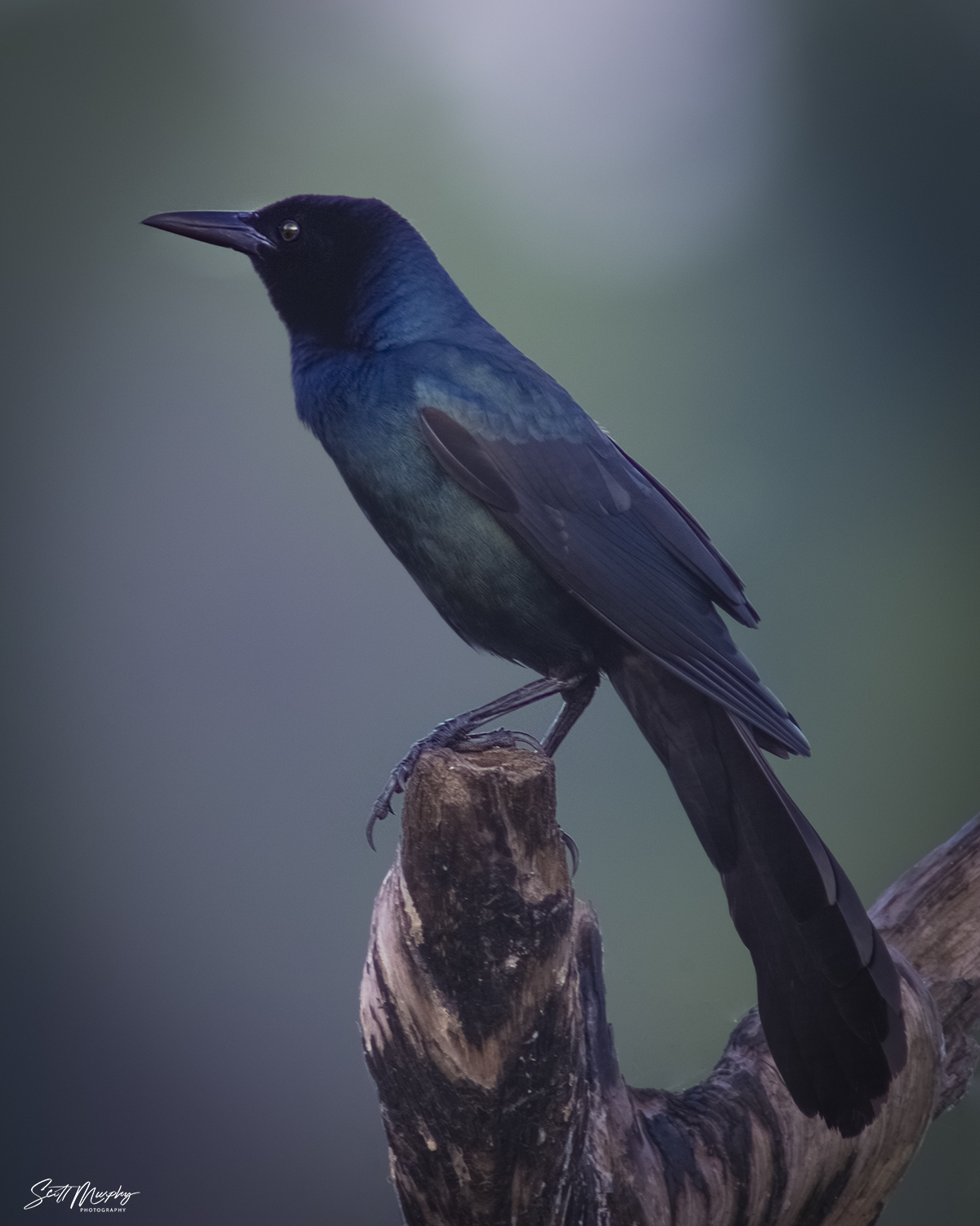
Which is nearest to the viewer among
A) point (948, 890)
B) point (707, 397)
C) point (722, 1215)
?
point (722, 1215)

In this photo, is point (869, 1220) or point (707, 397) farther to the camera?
point (707, 397)

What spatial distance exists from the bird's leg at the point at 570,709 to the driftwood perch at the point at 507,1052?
0.39 meters

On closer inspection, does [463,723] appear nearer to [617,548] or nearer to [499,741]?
[499,741]

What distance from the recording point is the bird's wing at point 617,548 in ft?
5.69

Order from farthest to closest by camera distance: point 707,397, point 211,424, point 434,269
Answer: point 707,397
point 211,424
point 434,269

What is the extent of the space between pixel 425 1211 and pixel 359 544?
143 cm

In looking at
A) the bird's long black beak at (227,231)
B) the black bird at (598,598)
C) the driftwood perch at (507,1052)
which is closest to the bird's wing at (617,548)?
the black bird at (598,598)

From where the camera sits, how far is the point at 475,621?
1.83 meters

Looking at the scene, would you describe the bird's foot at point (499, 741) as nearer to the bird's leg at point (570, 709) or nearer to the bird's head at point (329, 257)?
the bird's leg at point (570, 709)

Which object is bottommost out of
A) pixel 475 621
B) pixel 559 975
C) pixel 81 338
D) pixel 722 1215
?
pixel 722 1215

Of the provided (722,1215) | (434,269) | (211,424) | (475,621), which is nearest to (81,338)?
(211,424)

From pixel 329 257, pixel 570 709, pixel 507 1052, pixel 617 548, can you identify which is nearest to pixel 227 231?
pixel 329 257

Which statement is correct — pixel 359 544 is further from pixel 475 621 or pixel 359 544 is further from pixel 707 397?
pixel 707 397

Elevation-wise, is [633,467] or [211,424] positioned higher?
[211,424]
